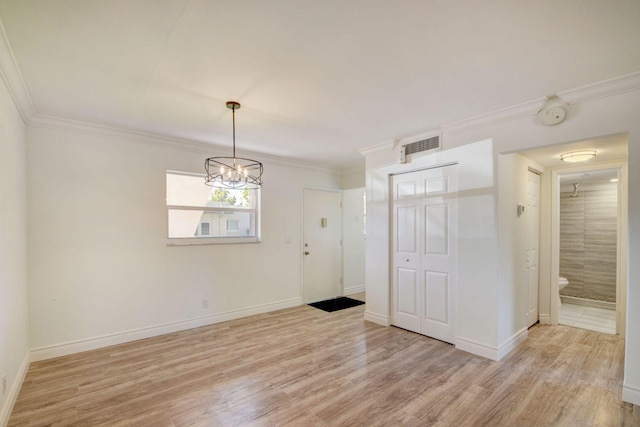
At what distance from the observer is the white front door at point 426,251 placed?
3487 millimetres

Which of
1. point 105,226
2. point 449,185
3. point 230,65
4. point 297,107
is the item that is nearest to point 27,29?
point 230,65

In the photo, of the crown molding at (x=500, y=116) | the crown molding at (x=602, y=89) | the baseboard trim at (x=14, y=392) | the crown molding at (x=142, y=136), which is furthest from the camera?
the crown molding at (x=142, y=136)

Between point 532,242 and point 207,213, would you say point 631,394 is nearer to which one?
point 532,242

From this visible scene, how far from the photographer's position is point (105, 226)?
11.3 feet

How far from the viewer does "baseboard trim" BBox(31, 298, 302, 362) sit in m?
3.13

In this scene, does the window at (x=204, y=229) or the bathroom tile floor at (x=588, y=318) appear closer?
the bathroom tile floor at (x=588, y=318)

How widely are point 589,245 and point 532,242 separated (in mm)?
2409

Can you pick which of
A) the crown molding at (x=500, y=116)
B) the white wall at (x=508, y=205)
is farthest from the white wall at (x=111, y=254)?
the crown molding at (x=500, y=116)

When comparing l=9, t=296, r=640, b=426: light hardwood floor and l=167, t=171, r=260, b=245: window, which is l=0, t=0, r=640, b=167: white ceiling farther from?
l=9, t=296, r=640, b=426: light hardwood floor

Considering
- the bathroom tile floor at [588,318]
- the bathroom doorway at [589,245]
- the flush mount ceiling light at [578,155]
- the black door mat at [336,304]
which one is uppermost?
the flush mount ceiling light at [578,155]

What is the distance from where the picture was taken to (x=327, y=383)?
2.62 metres

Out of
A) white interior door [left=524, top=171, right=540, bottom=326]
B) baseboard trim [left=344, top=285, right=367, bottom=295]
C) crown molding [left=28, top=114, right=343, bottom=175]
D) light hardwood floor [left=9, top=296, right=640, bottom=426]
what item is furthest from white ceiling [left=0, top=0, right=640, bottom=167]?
baseboard trim [left=344, top=285, right=367, bottom=295]

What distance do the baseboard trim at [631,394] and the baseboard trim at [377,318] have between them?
230cm

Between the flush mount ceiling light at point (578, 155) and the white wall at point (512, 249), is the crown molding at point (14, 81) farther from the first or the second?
the flush mount ceiling light at point (578, 155)
